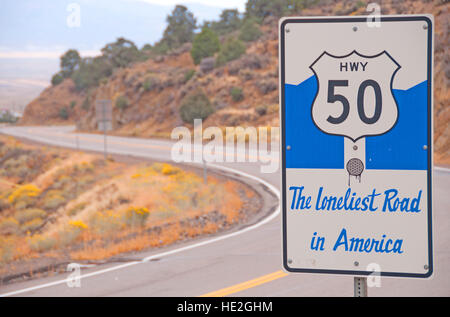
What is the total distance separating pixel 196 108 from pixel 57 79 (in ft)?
232

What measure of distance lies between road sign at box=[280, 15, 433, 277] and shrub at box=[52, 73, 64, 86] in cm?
10539

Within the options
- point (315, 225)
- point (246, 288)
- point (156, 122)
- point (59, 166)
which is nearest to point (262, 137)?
point (59, 166)

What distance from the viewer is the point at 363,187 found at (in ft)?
6.38

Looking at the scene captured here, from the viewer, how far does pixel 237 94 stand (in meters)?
40.5

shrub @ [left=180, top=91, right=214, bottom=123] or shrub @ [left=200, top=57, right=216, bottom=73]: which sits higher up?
shrub @ [left=200, top=57, right=216, bottom=73]

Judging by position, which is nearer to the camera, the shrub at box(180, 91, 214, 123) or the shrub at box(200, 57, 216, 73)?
the shrub at box(180, 91, 214, 123)

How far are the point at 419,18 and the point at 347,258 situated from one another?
97cm

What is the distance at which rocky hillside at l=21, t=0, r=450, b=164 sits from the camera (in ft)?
97.7

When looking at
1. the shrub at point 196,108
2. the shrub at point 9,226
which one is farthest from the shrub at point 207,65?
the shrub at point 9,226

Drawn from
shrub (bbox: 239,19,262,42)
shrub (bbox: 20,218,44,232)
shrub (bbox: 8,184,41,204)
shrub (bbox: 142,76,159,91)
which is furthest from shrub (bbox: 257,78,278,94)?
shrub (bbox: 20,218,44,232)

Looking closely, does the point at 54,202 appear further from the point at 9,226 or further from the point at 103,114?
the point at 103,114

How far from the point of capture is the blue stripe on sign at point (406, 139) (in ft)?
6.22

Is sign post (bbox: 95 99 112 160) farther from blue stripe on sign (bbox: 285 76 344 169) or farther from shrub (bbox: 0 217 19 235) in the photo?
blue stripe on sign (bbox: 285 76 344 169)

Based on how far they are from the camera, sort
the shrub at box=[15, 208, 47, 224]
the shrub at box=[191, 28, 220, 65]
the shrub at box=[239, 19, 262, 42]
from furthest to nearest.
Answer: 1. the shrub at box=[239, 19, 262, 42]
2. the shrub at box=[191, 28, 220, 65]
3. the shrub at box=[15, 208, 47, 224]
